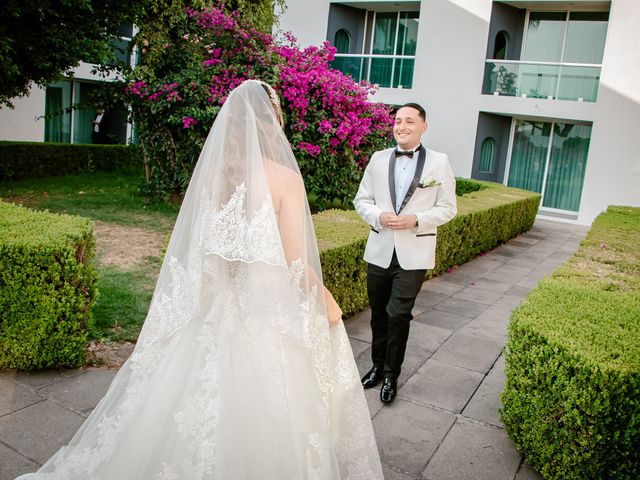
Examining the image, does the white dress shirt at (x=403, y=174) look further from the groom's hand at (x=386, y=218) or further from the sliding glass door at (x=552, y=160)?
the sliding glass door at (x=552, y=160)

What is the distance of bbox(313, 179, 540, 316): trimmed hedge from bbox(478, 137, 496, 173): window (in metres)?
3.14

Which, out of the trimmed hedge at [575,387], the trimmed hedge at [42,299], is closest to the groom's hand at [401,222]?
the trimmed hedge at [575,387]

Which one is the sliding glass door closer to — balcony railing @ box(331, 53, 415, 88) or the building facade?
balcony railing @ box(331, 53, 415, 88)

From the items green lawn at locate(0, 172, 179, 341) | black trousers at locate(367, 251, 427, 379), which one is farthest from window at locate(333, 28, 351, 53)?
black trousers at locate(367, 251, 427, 379)

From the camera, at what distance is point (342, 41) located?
21.3 metres

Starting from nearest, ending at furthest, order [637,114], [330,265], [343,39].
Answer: [330,265]
[637,114]
[343,39]

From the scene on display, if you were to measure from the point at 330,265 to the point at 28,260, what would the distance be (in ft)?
8.88

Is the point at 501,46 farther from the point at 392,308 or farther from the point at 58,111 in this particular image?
the point at 392,308

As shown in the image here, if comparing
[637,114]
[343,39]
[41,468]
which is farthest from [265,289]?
[343,39]

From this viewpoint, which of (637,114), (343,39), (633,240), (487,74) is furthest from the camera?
(343,39)

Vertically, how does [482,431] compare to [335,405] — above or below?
below

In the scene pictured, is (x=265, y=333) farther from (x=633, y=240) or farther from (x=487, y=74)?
(x=487, y=74)

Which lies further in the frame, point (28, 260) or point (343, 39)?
point (343, 39)

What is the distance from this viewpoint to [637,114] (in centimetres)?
1603
